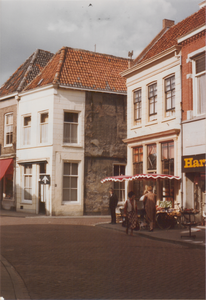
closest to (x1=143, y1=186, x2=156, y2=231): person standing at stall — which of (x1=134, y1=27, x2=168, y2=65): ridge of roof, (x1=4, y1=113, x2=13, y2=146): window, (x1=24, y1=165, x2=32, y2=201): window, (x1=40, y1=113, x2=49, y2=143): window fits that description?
(x1=134, y1=27, x2=168, y2=65): ridge of roof

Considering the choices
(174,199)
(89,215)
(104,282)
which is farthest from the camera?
(89,215)

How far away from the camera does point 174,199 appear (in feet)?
61.8

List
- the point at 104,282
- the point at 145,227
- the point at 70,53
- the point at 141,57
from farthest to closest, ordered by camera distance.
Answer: the point at 70,53
the point at 141,57
the point at 145,227
the point at 104,282

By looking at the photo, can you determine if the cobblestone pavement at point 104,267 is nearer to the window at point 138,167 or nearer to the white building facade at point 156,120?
the white building facade at point 156,120

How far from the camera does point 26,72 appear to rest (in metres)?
29.4

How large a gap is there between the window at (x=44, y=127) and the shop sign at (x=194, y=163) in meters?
10.7

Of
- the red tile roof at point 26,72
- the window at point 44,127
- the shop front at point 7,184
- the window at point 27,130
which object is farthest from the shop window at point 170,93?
the shop front at point 7,184

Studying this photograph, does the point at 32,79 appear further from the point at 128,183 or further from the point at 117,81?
the point at 128,183

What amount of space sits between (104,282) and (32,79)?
23.4 m

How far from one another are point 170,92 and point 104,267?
12.6m

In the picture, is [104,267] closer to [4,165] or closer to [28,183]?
[28,183]

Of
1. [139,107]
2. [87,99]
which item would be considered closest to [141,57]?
[139,107]

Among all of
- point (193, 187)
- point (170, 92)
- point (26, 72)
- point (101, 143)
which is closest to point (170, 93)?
point (170, 92)

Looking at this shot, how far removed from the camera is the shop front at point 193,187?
58.0 feet
